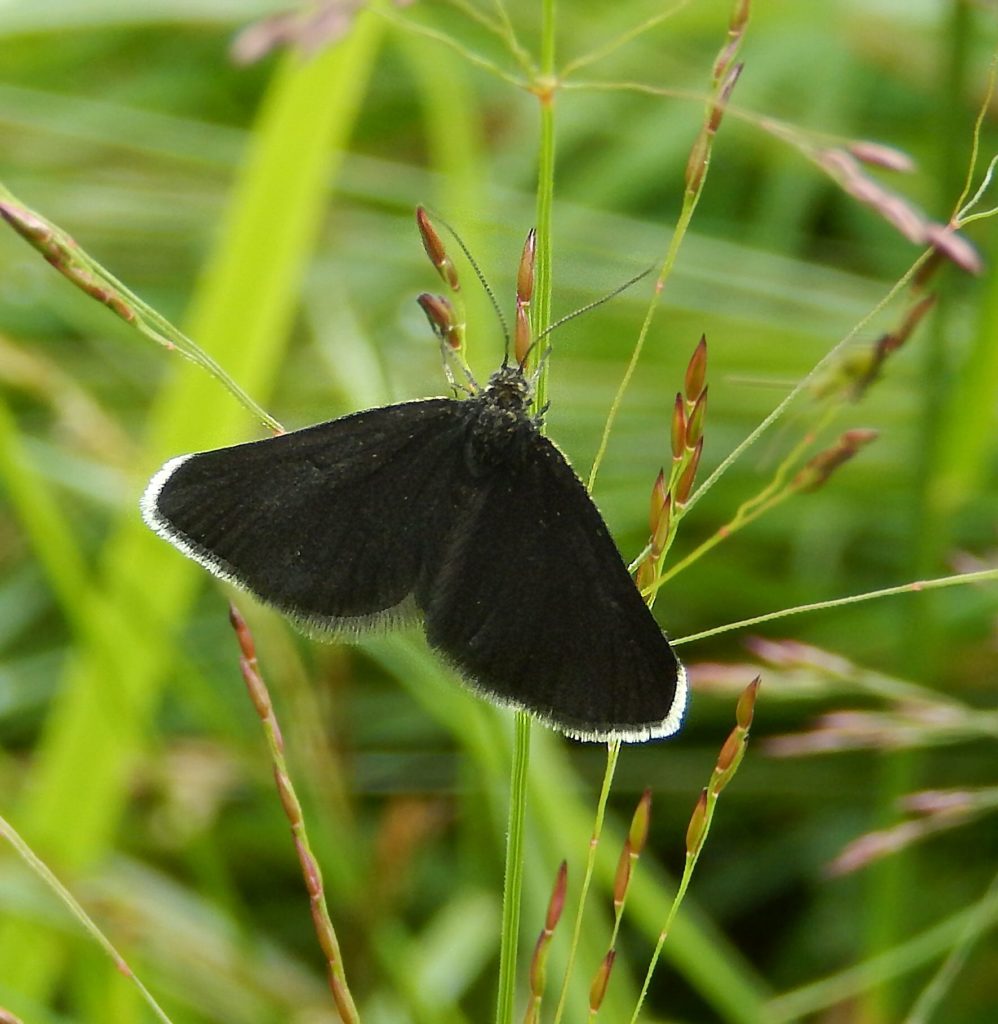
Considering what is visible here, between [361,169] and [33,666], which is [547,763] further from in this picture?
[361,169]

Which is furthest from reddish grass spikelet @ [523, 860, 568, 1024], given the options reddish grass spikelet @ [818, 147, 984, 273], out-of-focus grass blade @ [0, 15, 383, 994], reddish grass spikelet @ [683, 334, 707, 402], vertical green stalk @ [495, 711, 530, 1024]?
out-of-focus grass blade @ [0, 15, 383, 994]

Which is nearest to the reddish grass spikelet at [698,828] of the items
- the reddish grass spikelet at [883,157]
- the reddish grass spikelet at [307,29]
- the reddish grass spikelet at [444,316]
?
the reddish grass spikelet at [444,316]

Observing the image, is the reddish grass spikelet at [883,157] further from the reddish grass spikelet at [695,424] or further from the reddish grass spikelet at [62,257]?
the reddish grass spikelet at [62,257]

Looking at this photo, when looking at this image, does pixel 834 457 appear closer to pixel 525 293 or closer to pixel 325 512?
pixel 525 293

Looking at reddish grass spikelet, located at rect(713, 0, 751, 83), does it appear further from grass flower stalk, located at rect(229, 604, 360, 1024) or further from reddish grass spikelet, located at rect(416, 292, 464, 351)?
grass flower stalk, located at rect(229, 604, 360, 1024)

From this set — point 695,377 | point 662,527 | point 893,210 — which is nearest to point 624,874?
point 662,527

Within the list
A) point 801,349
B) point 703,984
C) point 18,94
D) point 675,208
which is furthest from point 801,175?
point 703,984
